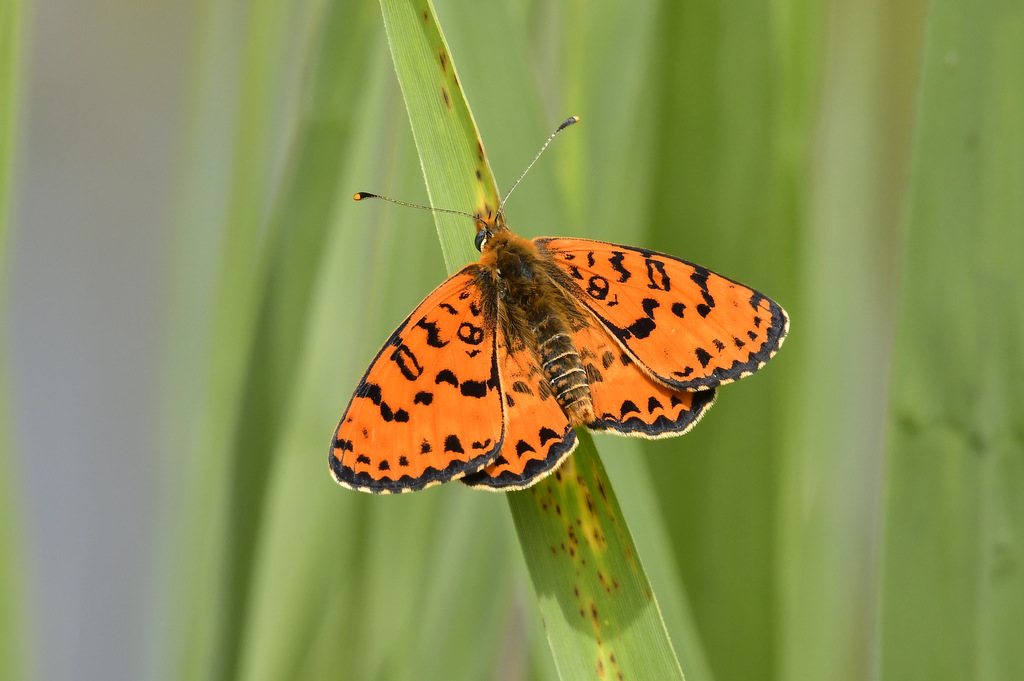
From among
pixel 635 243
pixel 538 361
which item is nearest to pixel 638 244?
pixel 635 243

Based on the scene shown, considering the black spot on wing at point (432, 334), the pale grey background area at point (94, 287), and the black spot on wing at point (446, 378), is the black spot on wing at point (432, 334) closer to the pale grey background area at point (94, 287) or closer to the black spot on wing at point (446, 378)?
the black spot on wing at point (446, 378)

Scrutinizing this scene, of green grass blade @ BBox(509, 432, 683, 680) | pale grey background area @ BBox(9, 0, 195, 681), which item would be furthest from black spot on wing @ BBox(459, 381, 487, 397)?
pale grey background area @ BBox(9, 0, 195, 681)

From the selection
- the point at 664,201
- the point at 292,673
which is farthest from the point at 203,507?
the point at 664,201

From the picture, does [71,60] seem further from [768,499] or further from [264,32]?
[768,499]

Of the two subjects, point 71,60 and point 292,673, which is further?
point 71,60

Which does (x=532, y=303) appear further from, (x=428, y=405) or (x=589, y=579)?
(x=589, y=579)

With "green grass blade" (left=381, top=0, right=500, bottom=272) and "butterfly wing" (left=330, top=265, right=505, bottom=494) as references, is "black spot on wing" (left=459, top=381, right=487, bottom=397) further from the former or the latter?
"green grass blade" (left=381, top=0, right=500, bottom=272)
